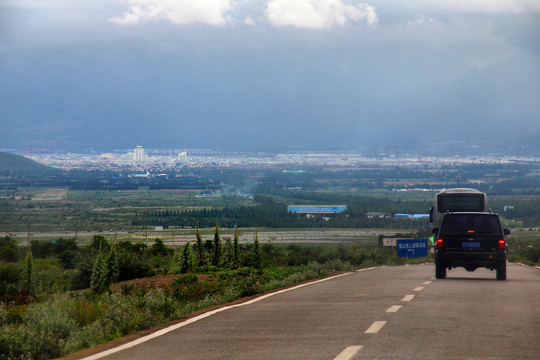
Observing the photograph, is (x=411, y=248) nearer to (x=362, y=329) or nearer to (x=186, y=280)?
(x=186, y=280)

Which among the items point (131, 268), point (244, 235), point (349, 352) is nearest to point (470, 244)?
point (131, 268)

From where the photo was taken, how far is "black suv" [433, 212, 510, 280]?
74.0 ft

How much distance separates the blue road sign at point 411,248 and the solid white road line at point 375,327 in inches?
1426

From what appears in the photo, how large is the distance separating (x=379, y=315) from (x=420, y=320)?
78 cm

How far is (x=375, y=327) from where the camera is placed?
1144 centimetres

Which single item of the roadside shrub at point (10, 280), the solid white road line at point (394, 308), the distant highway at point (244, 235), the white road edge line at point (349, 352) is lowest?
the distant highway at point (244, 235)

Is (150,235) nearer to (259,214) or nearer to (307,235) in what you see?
(307,235)

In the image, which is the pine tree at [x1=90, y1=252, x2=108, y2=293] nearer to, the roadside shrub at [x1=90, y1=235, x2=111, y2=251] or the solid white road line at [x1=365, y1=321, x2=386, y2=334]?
the solid white road line at [x1=365, y1=321, x2=386, y2=334]

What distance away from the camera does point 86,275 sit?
3488 centimetres

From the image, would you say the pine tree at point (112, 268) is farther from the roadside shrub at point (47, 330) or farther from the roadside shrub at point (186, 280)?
the roadside shrub at point (47, 330)

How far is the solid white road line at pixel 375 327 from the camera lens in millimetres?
11070

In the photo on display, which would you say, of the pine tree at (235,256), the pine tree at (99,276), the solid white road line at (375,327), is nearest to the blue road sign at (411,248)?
the pine tree at (235,256)

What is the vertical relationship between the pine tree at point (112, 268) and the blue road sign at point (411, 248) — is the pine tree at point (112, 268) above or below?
above

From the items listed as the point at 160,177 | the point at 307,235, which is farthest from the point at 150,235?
the point at 160,177
